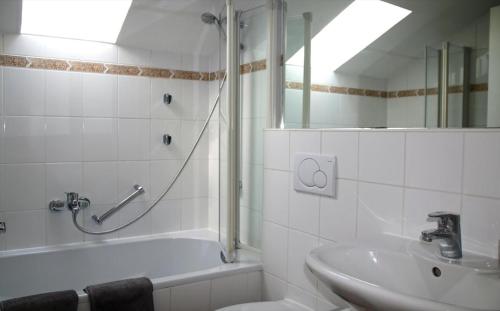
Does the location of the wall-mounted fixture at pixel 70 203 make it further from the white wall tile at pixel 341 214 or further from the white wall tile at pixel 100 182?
the white wall tile at pixel 341 214

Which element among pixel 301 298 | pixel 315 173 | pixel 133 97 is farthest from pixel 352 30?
pixel 133 97

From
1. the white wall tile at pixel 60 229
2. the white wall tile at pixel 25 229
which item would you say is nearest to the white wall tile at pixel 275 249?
the white wall tile at pixel 60 229

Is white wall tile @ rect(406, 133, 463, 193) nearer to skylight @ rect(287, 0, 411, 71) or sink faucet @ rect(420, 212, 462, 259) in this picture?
sink faucet @ rect(420, 212, 462, 259)

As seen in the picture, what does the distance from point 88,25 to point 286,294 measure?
187cm

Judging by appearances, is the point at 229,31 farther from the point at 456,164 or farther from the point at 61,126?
the point at 456,164

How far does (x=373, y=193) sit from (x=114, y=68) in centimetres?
180

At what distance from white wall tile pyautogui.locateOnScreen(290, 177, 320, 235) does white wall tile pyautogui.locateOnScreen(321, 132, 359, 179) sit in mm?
184

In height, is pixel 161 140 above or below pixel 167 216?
above

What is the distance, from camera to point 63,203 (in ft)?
7.90

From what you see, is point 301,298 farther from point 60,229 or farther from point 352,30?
point 60,229

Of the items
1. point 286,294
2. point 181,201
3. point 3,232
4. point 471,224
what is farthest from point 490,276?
point 3,232

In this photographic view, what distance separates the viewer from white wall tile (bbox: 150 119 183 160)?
2.69 metres

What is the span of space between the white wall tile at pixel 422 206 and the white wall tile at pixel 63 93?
192 cm

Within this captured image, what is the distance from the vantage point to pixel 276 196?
1.89 meters
